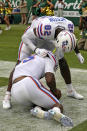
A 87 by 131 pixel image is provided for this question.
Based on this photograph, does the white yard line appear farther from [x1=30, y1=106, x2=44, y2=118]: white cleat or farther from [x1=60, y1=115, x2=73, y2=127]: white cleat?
[x1=60, y1=115, x2=73, y2=127]: white cleat

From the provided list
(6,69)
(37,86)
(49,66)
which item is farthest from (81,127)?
(6,69)

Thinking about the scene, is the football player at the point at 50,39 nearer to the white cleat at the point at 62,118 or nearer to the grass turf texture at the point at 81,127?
the white cleat at the point at 62,118

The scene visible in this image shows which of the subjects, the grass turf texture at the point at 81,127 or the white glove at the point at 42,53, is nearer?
the grass turf texture at the point at 81,127

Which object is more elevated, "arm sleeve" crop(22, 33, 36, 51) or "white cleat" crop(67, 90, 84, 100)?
"arm sleeve" crop(22, 33, 36, 51)

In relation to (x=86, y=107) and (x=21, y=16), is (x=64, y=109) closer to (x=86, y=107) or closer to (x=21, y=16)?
(x=86, y=107)

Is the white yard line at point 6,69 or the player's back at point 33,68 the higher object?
the player's back at point 33,68

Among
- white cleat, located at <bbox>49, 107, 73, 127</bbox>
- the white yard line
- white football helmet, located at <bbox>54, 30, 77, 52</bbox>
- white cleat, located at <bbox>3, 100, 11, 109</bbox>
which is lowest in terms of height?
the white yard line

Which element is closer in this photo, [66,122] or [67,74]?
[66,122]

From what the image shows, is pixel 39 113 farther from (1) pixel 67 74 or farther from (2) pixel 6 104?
(1) pixel 67 74

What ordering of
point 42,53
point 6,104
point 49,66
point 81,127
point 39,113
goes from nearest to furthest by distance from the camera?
point 81,127, point 39,113, point 49,66, point 42,53, point 6,104

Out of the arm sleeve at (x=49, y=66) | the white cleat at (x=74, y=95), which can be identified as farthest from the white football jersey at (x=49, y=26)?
the white cleat at (x=74, y=95)


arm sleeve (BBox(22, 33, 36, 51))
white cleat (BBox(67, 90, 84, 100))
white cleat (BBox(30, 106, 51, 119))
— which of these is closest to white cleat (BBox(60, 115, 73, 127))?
white cleat (BBox(30, 106, 51, 119))

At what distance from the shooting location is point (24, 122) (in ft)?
14.8

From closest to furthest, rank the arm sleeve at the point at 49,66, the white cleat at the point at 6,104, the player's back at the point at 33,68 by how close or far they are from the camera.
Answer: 1. the arm sleeve at the point at 49,66
2. the player's back at the point at 33,68
3. the white cleat at the point at 6,104
